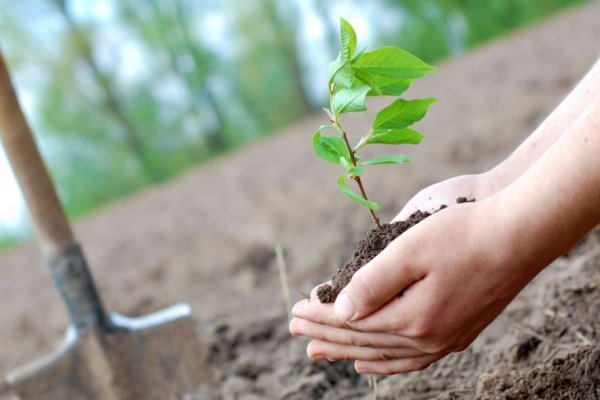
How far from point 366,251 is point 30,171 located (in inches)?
49.0

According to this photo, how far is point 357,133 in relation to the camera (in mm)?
4711

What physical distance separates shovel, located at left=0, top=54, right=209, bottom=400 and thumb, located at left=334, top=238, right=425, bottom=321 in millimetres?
1186

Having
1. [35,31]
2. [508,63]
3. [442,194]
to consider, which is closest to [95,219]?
[35,31]

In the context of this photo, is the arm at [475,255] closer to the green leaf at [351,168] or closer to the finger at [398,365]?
the finger at [398,365]

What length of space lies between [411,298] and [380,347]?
0.37 feet

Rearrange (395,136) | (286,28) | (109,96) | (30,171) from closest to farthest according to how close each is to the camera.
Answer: (395,136)
(30,171)
(109,96)
(286,28)

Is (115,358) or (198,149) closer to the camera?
(115,358)

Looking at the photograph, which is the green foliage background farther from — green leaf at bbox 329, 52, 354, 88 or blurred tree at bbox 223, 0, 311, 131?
green leaf at bbox 329, 52, 354, 88

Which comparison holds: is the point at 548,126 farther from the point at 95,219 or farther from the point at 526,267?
the point at 95,219

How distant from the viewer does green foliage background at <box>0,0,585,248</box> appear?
7285 mm

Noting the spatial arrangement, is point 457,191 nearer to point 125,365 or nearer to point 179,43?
point 125,365

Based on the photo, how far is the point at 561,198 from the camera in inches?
32.6

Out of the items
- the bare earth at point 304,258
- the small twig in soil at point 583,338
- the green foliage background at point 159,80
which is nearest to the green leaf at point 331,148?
the bare earth at point 304,258

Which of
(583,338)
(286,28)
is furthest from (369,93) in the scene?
(286,28)
